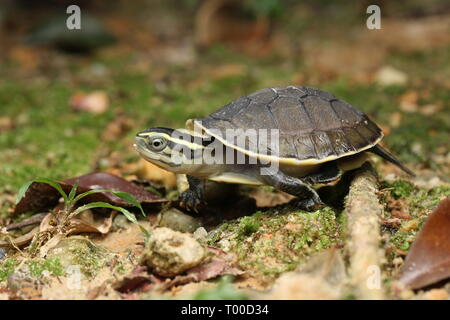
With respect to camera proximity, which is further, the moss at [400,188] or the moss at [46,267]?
the moss at [400,188]

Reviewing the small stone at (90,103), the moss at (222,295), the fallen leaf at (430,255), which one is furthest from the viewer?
the small stone at (90,103)

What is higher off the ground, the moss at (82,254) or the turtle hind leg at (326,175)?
the turtle hind leg at (326,175)

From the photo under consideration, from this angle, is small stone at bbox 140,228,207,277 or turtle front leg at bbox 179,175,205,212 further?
turtle front leg at bbox 179,175,205,212

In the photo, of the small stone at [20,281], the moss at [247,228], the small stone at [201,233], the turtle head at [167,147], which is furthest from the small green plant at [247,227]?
the small stone at [20,281]

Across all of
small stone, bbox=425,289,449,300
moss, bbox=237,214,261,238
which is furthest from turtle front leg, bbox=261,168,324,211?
small stone, bbox=425,289,449,300

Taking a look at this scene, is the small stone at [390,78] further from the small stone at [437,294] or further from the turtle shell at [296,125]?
the small stone at [437,294]

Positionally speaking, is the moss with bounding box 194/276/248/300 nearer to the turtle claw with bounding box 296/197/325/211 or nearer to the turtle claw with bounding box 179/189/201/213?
the turtle claw with bounding box 296/197/325/211
